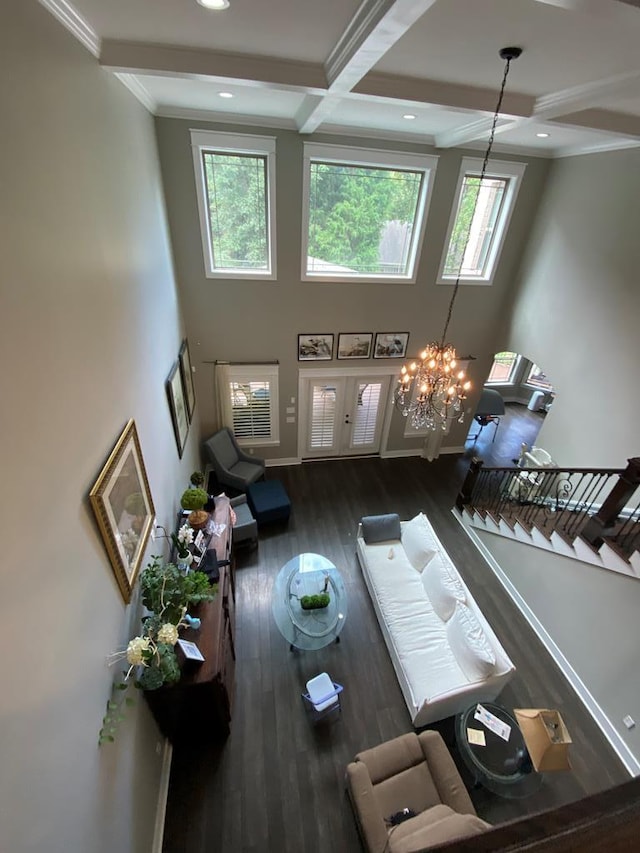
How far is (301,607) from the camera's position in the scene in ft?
13.7

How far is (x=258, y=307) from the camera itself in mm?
5723

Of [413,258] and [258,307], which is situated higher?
[413,258]

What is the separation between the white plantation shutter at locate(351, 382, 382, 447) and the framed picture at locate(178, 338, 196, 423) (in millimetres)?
2839

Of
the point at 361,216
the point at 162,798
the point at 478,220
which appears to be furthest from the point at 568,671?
the point at 361,216

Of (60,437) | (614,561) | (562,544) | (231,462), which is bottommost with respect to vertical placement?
(231,462)

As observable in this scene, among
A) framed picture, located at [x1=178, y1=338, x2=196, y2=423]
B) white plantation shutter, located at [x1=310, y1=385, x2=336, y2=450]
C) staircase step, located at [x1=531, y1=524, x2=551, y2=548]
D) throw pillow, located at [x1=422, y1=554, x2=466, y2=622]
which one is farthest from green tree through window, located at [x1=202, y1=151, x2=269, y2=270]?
staircase step, located at [x1=531, y1=524, x2=551, y2=548]

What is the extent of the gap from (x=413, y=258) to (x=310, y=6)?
4008mm

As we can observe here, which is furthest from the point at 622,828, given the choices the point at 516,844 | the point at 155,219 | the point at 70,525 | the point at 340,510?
the point at 340,510

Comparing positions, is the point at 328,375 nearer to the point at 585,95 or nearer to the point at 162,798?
the point at 585,95

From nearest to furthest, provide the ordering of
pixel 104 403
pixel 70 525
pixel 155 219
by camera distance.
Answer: pixel 70 525, pixel 104 403, pixel 155 219

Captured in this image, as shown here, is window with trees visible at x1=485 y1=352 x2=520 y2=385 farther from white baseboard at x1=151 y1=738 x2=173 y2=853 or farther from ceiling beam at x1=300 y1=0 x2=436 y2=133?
white baseboard at x1=151 y1=738 x2=173 y2=853

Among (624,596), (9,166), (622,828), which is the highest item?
(9,166)

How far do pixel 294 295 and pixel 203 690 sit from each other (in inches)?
195

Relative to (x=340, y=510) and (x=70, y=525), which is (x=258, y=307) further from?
(x=70, y=525)
